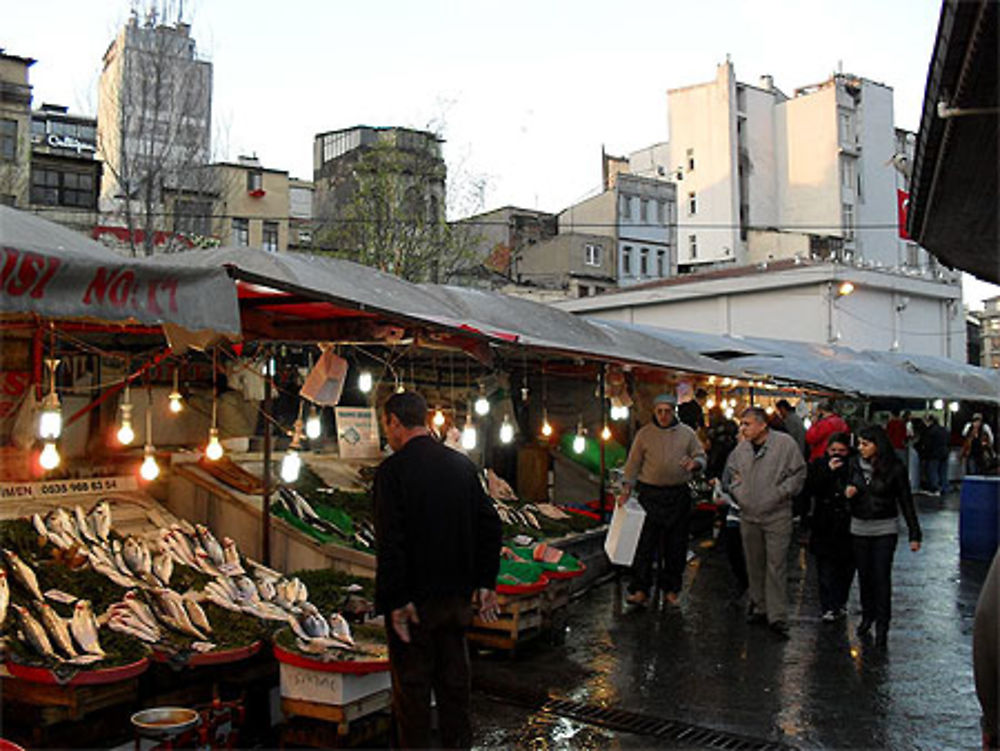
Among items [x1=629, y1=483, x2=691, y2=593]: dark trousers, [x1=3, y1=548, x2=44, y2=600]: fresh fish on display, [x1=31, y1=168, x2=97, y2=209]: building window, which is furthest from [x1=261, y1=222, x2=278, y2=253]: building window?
[x1=3, y1=548, x2=44, y2=600]: fresh fish on display

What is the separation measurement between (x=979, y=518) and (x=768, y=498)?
6.37 meters

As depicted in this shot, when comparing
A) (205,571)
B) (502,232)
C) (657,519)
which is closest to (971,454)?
(657,519)

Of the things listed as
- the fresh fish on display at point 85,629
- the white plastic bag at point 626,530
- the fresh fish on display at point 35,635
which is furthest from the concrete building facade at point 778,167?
the fresh fish on display at point 35,635

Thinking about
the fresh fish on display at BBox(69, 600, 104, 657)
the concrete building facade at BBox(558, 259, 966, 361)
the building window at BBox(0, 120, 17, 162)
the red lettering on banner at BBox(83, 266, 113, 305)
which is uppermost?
the building window at BBox(0, 120, 17, 162)

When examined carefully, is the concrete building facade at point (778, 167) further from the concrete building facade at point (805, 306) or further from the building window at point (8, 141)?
the building window at point (8, 141)

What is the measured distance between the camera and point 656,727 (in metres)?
5.79

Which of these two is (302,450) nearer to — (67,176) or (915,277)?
(67,176)

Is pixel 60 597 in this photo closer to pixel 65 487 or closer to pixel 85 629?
A: pixel 85 629

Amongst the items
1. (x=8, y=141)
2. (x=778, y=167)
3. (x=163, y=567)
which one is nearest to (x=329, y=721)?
(x=163, y=567)

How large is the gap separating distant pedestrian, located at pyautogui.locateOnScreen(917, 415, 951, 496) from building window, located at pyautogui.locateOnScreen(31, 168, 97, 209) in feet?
95.2

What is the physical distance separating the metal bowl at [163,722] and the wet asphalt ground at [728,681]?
75.4 inches

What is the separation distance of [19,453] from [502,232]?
42894 mm

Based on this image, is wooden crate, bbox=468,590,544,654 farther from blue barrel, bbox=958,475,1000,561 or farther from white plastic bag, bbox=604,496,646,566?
blue barrel, bbox=958,475,1000,561

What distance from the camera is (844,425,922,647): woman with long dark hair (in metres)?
7.67
